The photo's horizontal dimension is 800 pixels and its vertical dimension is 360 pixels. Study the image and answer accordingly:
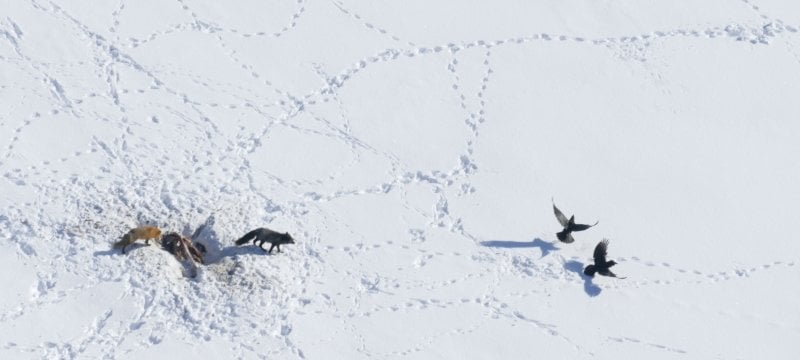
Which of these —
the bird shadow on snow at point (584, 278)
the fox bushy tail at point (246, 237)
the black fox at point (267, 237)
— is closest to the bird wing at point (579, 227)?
the bird shadow on snow at point (584, 278)

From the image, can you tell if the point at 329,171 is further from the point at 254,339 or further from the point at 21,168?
the point at 21,168

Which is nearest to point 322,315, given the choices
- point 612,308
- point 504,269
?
point 504,269

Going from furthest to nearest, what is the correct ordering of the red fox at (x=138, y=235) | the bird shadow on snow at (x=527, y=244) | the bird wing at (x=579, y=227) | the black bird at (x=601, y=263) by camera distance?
the bird shadow on snow at (x=527, y=244) < the bird wing at (x=579, y=227) < the black bird at (x=601, y=263) < the red fox at (x=138, y=235)

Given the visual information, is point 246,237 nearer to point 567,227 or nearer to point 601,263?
point 567,227

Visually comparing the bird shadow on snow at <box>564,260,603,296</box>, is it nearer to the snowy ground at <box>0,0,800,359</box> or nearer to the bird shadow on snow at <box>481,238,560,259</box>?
the snowy ground at <box>0,0,800,359</box>

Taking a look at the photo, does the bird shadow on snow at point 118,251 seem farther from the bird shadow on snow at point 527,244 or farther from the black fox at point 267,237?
the bird shadow on snow at point 527,244

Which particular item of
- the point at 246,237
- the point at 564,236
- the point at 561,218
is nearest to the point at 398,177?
the point at 561,218

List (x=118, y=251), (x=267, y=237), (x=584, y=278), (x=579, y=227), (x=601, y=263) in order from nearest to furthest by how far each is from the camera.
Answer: (x=118, y=251) → (x=267, y=237) → (x=601, y=263) → (x=584, y=278) → (x=579, y=227)
